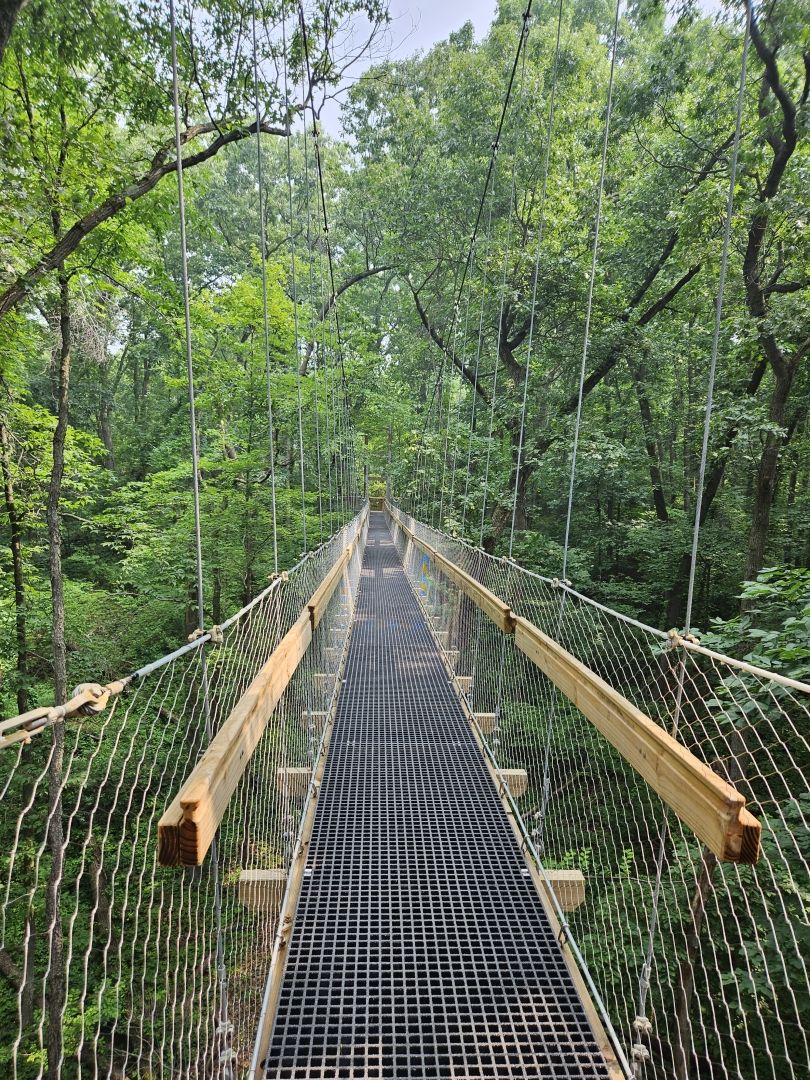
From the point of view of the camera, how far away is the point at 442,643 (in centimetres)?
445

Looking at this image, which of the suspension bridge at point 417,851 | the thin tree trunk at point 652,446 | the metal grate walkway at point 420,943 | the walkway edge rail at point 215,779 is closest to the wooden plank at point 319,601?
the suspension bridge at point 417,851

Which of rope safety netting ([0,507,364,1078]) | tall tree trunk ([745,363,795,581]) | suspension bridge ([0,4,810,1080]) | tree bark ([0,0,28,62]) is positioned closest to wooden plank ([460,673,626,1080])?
suspension bridge ([0,4,810,1080])

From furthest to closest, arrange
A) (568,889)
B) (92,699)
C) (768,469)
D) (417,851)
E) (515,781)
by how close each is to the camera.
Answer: (768,469) < (515,781) < (417,851) < (568,889) < (92,699)

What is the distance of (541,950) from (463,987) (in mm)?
276

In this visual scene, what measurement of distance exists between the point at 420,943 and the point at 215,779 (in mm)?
1090

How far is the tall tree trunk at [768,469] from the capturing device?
4816 mm

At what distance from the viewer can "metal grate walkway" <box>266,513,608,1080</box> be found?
1406 millimetres

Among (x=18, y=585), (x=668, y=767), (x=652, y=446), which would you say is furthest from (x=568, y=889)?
(x=652, y=446)

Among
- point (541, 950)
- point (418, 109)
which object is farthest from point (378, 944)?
point (418, 109)

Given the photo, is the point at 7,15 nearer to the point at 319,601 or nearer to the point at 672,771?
the point at 319,601

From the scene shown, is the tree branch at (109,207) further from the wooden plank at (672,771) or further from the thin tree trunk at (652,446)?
the thin tree trunk at (652,446)

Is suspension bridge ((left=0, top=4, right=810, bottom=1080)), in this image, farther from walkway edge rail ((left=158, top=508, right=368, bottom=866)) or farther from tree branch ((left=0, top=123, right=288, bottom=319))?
tree branch ((left=0, top=123, right=288, bottom=319))

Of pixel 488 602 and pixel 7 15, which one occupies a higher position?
pixel 7 15

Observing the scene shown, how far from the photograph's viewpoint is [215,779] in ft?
3.61
